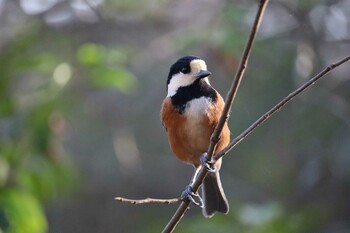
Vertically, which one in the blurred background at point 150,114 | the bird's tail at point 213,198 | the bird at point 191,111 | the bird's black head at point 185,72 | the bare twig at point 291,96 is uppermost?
the bare twig at point 291,96

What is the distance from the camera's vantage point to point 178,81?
10.9ft

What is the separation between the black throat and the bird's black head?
22mm

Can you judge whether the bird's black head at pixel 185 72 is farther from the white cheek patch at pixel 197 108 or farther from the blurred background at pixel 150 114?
the blurred background at pixel 150 114

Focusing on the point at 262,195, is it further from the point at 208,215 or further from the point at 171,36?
the point at 208,215

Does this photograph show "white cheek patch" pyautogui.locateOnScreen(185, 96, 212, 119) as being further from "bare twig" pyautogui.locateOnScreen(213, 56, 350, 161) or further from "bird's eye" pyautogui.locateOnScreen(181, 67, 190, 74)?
"bare twig" pyautogui.locateOnScreen(213, 56, 350, 161)

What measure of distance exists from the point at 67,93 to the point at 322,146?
74.7 inches

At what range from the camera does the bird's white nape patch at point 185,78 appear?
3.23 m

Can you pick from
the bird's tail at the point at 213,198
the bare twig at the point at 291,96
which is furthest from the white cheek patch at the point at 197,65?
the bare twig at the point at 291,96

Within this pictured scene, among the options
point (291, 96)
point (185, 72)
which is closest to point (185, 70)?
point (185, 72)

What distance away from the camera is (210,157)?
8.23 ft

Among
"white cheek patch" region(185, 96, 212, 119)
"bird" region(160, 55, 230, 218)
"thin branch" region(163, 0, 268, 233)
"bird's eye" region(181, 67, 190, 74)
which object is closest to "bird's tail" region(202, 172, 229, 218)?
"bird" region(160, 55, 230, 218)

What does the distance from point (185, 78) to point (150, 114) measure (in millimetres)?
3637

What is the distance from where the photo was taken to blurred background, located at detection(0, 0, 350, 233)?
466cm

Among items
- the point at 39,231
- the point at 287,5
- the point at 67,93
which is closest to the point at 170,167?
the point at 287,5
